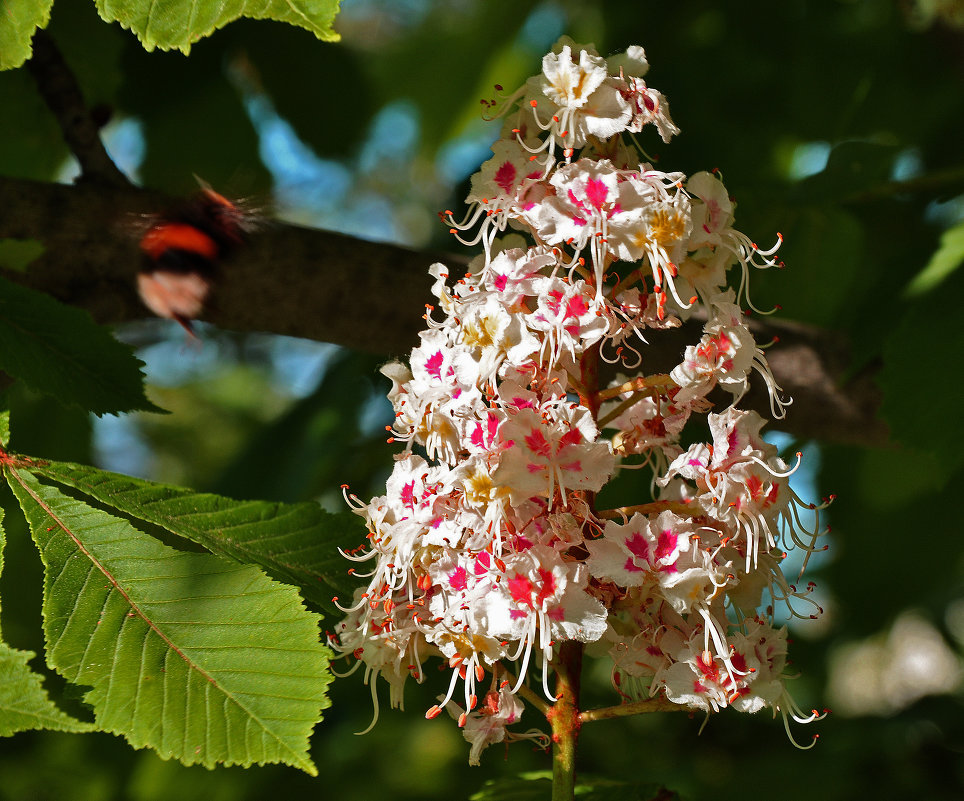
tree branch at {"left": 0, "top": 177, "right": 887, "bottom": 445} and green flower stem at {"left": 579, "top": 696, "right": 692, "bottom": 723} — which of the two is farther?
tree branch at {"left": 0, "top": 177, "right": 887, "bottom": 445}

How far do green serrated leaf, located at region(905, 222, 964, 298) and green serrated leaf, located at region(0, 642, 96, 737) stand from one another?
1.42 m

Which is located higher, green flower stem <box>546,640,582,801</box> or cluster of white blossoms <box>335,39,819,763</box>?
cluster of white blossoms <box>335,39,819,763</box>

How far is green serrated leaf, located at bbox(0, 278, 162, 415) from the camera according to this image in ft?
3.67

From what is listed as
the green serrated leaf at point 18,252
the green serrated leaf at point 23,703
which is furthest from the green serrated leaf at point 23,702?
the green serrated leaf at point 18,252

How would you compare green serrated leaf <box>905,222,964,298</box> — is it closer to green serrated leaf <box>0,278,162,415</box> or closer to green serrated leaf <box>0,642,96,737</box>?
green serrated leaf <box>0,278,162,415</box>

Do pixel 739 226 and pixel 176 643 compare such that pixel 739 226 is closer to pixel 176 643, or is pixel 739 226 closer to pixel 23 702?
pixel 176 643

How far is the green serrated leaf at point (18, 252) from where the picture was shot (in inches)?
51.4

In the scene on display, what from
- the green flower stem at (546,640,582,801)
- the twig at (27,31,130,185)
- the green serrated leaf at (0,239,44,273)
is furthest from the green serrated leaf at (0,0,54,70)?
the green flower stem at (546,640,582,801)

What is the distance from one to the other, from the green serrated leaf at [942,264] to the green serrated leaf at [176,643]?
1193mm

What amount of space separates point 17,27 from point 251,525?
0.65m

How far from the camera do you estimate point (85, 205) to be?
1.49m

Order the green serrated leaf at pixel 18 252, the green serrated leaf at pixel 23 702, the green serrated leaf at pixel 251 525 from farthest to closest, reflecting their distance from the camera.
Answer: the green serrated leaf at pixel 18 252, the green serrated leaf at pixel 251 525, the green serrated leaf at pixel 23 702

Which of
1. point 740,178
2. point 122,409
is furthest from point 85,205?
point 740,178

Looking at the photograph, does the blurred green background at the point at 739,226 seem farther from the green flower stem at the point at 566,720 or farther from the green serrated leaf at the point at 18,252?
the green flower stem at the point at 566,720
